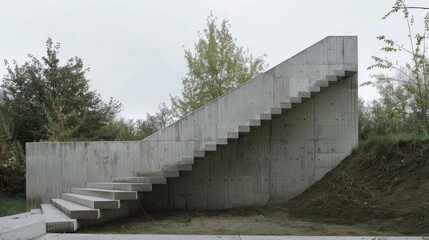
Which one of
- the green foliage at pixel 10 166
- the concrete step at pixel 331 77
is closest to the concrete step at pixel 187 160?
the concrete step at pixel 331 77

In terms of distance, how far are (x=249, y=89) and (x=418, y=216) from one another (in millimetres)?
5276

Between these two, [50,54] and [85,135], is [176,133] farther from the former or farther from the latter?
[50,54]

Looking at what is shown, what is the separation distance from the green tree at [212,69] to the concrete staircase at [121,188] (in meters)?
8.93

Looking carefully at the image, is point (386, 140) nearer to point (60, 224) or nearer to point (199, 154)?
point (199, 154)

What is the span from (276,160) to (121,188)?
13.6 feet

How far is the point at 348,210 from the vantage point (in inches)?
343

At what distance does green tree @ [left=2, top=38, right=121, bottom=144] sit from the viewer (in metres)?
17.2

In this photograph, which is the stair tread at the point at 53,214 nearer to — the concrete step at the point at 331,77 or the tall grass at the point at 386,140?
the concrete step at the point at 331,77

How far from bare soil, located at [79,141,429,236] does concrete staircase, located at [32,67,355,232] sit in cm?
45

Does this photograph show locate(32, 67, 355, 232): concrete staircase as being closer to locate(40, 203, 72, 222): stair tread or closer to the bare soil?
locate(40, 203, 72, 222): stair tread

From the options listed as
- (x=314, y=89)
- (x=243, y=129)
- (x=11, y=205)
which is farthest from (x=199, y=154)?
(x=11, y=205)

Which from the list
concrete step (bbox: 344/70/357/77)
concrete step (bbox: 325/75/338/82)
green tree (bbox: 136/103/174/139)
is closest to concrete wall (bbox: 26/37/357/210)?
concrete step (bbox: 344/70/357/77)

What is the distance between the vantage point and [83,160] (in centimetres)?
1071

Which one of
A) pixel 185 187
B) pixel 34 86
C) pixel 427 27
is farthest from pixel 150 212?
pixel 34 86
